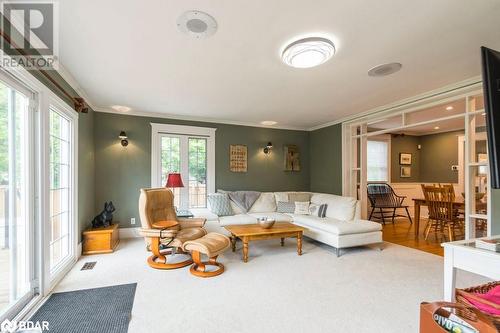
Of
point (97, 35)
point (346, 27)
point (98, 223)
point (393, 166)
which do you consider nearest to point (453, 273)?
point (346, 27)

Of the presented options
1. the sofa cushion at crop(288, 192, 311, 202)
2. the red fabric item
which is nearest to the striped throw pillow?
the sofa cushion at crop(288, 192, 311, 202)

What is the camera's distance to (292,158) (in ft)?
20.0

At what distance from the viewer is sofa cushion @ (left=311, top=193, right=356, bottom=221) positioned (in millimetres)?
4207

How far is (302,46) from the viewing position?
2.18m

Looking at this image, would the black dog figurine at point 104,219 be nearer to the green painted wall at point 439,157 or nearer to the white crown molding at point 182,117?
the white crown molding at point 182,117

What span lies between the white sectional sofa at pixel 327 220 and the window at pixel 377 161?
2.58 metres

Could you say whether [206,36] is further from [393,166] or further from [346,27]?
[393,166]

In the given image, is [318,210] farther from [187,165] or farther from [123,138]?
[123,138]

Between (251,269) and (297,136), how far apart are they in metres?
3.95

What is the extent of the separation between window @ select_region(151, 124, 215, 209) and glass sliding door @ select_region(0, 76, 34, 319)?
2549mm

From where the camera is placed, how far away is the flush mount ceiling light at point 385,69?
2.63 m

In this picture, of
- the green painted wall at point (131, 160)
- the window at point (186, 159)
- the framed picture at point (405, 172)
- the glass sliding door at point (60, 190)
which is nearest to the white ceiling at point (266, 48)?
the glass sliding door at point (60, 190)

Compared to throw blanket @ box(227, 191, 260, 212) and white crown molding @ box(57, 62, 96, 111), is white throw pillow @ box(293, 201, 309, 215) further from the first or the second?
white crown molding @ box(57, 62, 96, 111)

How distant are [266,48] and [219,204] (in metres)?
3.18
